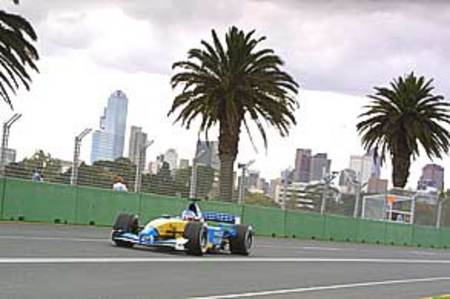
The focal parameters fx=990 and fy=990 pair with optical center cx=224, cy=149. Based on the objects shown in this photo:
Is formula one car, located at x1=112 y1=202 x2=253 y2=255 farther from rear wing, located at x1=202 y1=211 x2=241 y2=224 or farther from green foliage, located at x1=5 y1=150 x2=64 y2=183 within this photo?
green foliage, located at x1=5 y1=150 x2=64 y2=183

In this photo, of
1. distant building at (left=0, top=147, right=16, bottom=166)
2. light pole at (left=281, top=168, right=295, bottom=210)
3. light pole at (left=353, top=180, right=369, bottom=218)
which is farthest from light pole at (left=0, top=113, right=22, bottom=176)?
light pole at (left=353, top=180, right=369, bottom=218)

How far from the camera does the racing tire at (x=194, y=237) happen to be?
18.3 meters

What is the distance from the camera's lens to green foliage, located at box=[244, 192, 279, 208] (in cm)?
A: 3591

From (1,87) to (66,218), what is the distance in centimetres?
589

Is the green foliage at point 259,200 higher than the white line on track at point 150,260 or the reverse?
higher

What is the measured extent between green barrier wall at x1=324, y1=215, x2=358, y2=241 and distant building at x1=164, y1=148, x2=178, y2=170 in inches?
404

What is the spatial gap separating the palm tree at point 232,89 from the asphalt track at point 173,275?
18.5 m

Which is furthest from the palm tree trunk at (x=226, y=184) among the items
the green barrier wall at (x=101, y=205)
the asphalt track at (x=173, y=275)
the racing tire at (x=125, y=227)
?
the racing tire at (x=125, y=227)

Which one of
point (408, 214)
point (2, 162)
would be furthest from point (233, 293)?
point (408, 214)

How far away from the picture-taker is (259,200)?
37.2m

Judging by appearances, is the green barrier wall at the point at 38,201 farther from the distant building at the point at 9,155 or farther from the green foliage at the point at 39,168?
the distant building at the point at 9,155

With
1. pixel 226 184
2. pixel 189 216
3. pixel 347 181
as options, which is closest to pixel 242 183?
pixel 226 184

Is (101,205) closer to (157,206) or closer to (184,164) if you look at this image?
(157,206)

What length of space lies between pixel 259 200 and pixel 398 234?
439 inches
